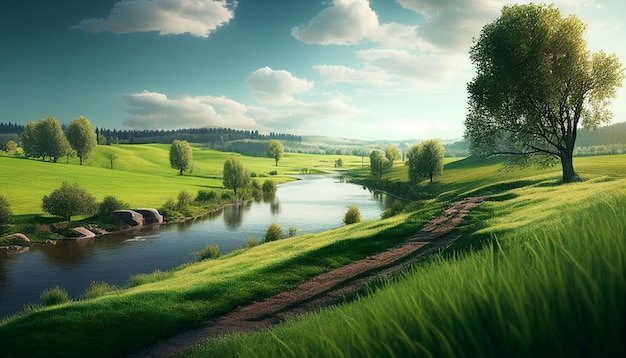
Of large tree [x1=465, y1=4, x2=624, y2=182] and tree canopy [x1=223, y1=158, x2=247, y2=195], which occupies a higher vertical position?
large tree [x1=465, y1=4, x2=624, y2=182]

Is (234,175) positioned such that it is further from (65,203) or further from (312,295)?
(312,295)

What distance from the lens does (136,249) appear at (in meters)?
51.4

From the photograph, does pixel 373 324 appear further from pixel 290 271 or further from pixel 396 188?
pixel 396 188

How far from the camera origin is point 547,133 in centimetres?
3700

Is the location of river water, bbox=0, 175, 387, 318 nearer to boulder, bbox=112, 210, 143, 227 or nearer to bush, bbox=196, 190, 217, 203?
boulder, bbox=112, 210, 143, 227

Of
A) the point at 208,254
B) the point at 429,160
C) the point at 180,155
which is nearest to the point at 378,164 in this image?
the point at 429,160

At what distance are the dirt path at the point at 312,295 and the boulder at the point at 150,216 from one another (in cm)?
5787

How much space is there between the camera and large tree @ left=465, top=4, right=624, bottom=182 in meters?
32.6

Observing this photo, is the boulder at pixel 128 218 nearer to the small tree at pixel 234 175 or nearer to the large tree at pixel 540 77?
the small tree at pixel 234 175

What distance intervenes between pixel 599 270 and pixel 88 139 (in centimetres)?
15910

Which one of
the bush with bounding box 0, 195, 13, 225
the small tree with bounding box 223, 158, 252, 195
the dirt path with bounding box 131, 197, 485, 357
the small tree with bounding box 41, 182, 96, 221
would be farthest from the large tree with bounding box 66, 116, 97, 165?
the dirt path with bounding box 131, 197, 485, 357

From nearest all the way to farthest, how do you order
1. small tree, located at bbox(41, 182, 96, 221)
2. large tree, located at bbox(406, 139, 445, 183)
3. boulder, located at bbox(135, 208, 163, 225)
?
small tree, located at bbox(41, 182, 96, 221)
boulder, located at bbox(135, 208, 163, 225)
large tree, located at bbox(406, 139, 445, 183)

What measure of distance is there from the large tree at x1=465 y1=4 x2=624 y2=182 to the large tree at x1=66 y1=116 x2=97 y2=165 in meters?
137

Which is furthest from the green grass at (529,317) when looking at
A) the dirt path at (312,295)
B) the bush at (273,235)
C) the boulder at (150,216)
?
the boulder at (150,216)
